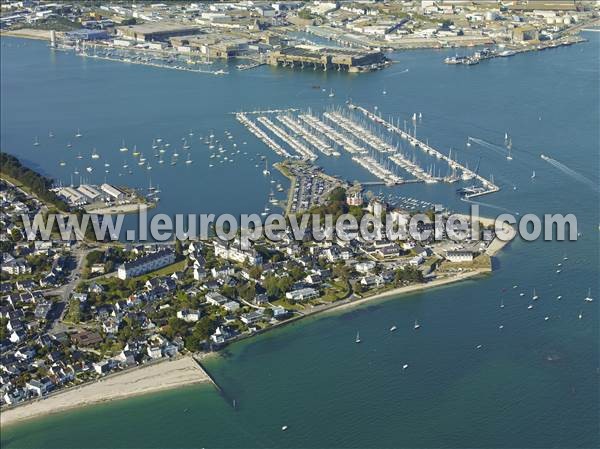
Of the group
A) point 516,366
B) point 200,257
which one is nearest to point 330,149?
point 200,257

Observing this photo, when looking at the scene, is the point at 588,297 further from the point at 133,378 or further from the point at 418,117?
the point at 418,117

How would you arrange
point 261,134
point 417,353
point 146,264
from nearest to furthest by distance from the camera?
point 417,353 < point 146,264 < point 261,134

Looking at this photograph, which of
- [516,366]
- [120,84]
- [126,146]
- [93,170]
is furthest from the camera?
[120,84]

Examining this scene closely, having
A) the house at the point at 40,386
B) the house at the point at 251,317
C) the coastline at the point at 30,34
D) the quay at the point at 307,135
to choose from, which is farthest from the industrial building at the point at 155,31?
the house at the point at 40,386

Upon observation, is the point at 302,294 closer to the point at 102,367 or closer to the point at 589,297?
the point at 102,367

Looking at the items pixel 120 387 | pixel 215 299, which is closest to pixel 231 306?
pixel 215 299

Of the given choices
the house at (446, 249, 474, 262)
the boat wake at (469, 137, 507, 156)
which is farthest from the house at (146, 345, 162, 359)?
the boat wake at (469, 137, 507, 156)

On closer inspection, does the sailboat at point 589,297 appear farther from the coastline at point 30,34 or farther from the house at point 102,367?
the coastline at point 30,34
